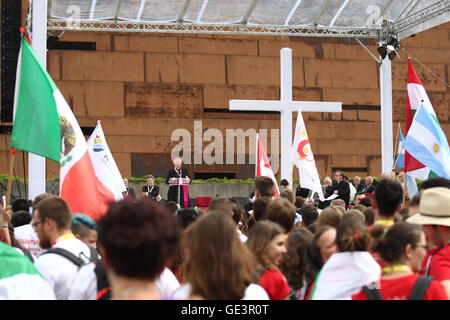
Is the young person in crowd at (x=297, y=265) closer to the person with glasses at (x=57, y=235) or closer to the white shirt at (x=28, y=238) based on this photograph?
the person with glasses at (x=57, y=235)

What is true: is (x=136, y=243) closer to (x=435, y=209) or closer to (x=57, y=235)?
(x=57, y=235)

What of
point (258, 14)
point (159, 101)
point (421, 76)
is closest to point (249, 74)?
point (159, 101)

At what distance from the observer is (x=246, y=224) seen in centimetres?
765

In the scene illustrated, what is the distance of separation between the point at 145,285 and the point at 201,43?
21041mm

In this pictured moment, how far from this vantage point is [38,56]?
1315cm

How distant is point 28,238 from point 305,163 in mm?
8273

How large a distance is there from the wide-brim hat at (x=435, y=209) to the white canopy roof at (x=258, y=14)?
13.3 meters

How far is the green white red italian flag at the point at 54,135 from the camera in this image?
6102mm

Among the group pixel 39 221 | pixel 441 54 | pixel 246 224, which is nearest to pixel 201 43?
pixel 441 54

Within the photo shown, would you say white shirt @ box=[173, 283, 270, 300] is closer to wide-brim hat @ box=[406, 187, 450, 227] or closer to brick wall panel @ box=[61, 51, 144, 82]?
wide-brim hat @ box=[406, 187, 450, 227]

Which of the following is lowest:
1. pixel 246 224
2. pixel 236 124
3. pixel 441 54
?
pixel 246 224

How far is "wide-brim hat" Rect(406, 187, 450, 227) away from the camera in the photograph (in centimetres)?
429

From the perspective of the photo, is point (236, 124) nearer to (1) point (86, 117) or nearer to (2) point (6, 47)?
(1) point (86, 117)

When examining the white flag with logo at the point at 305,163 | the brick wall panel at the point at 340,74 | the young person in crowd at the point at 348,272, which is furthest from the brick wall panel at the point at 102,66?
the young person in crowd at the point at 348,272
